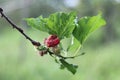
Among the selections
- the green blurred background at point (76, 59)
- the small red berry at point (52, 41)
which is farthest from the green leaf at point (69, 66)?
the green blurred background at point (76, 59)

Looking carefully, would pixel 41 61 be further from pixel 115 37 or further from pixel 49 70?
pixel 115 37

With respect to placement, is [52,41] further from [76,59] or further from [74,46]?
[76,59]

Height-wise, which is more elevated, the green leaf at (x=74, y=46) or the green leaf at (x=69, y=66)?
the green leaf at (x=74, y=46)

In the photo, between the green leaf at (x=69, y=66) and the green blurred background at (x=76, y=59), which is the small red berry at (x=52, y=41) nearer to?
the green leaf at (x=69, y=66)

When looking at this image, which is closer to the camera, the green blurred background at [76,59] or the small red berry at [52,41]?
the small red berry at [52,41]

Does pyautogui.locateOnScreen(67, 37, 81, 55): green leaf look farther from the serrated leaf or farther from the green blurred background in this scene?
the green blurred background

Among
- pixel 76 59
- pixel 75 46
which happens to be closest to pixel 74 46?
pixel 75 46

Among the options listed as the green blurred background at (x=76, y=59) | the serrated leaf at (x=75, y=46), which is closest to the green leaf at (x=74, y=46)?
the serrated leaf at (x=75, y=46)
